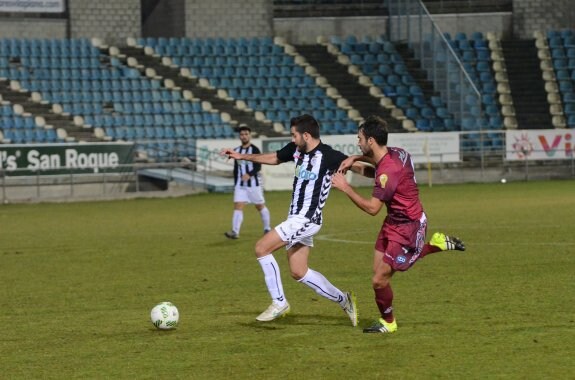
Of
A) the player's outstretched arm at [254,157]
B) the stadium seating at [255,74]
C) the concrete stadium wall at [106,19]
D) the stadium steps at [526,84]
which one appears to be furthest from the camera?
the stadium steps at [526,84]

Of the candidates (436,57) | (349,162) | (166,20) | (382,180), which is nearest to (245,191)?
(349,162)

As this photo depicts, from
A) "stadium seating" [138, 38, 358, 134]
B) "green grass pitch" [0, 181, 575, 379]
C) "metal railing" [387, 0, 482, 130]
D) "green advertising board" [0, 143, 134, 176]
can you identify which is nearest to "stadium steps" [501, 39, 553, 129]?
"metal railing" [387, 0, 482, 130]

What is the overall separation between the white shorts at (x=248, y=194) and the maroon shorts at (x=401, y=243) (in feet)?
38.6

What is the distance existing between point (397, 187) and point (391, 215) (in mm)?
295

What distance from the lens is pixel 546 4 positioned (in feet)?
167

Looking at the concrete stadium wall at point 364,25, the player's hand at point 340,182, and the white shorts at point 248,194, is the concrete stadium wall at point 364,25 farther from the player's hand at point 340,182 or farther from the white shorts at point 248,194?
the player's hand at point 340,182

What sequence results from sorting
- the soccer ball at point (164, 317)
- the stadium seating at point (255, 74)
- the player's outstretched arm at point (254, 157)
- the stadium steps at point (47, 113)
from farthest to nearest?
the stadium seating at point (255, 74)
the stadium steps at point (47, 113)
the player's outstretched arm at point (254, 157)
the soccer ball at point (164, 317)

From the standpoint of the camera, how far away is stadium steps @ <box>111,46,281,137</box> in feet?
145

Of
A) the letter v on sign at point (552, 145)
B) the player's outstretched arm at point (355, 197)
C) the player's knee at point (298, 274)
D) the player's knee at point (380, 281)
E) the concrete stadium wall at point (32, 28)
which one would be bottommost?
the letter v on sign at point (552, 145)

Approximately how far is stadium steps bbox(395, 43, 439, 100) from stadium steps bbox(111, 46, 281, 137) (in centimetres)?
721

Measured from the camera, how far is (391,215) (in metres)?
10.9

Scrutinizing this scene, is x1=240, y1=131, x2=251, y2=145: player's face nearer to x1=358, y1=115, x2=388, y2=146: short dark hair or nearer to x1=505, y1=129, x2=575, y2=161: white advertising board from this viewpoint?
x1=358, y1=115, x2=388, y2=146: short dark hair

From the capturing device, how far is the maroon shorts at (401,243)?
1081 centimetres

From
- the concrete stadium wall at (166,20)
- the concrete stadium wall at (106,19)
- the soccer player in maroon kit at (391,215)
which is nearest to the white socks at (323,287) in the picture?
the soccer player in maroon kit at (391,215)
